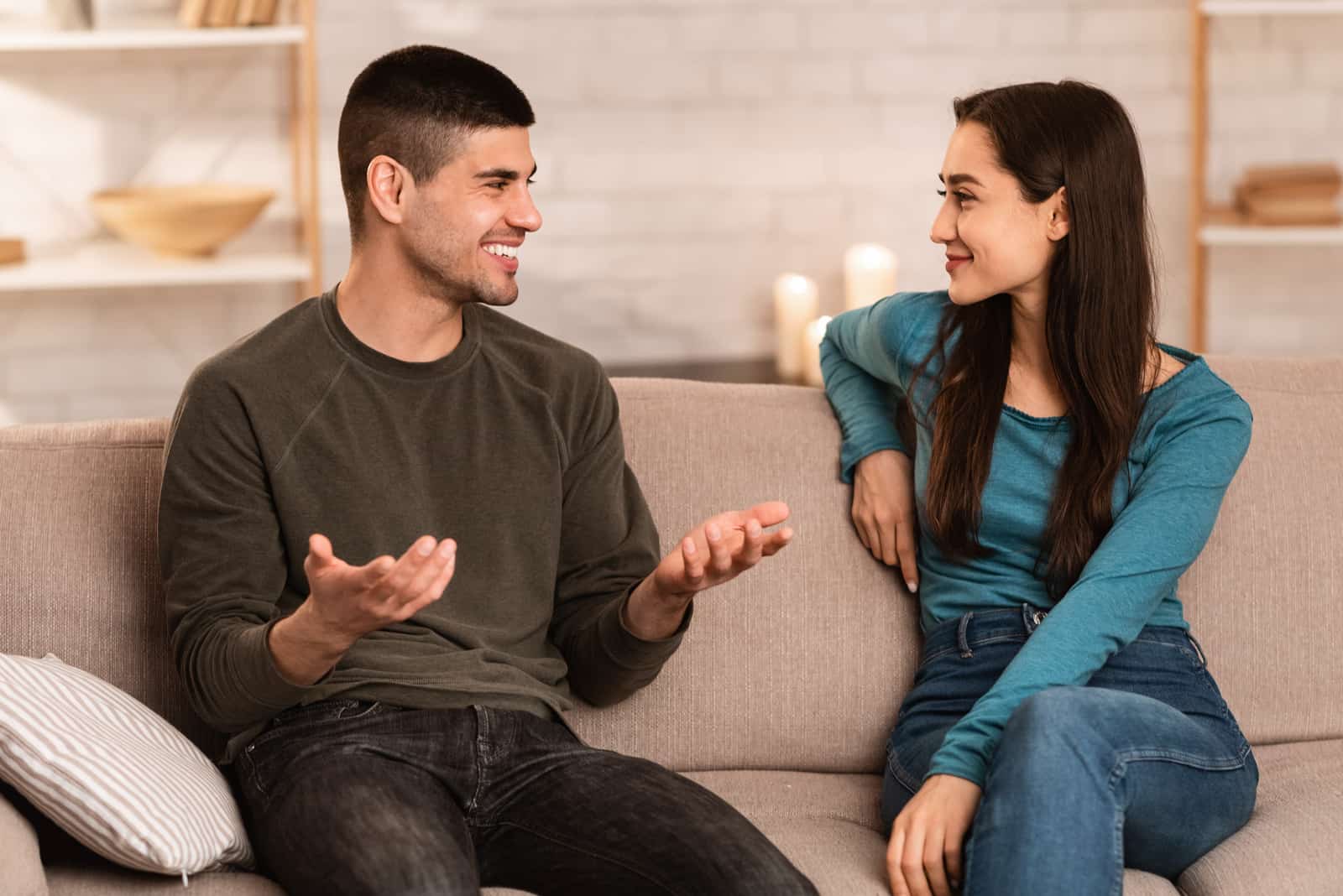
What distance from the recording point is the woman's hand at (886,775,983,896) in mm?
1569

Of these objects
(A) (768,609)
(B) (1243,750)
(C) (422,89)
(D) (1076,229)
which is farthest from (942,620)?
(C) (422,89)

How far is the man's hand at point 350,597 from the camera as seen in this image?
4.51 ft

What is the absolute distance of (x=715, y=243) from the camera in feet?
12.1

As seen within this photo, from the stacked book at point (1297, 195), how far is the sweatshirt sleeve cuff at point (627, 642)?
88.8 inches

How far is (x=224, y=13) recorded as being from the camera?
3223 mm

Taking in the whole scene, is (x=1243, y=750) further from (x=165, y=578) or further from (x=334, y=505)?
(x=165, y=578)

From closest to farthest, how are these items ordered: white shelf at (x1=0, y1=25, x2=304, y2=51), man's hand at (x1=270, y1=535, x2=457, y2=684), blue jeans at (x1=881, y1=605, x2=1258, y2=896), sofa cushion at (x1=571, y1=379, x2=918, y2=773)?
man's hand at (x1=270, y1=535, x2=457, y2=684) < blue jeans at (x1=881, y1=605, x2=1258, y2=896) < sofa cushion at (x1=571, y1=379, x2=918, y2=773) < white shelf at (x1=0, y1=25, x2=304, y2=51)

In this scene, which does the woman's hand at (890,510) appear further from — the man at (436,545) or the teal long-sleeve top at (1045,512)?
the man at (436,545)

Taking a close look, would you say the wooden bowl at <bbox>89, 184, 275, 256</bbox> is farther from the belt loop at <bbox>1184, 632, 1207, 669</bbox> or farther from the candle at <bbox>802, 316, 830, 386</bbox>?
the belt loop at <bbox>1184, 632, 1207, 669</bbox>

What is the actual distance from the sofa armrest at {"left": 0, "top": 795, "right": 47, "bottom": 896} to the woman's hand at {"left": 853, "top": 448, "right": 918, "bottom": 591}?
1.02 m

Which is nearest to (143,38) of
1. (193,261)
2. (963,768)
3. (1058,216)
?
(193,261)

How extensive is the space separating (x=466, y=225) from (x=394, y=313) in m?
0.13

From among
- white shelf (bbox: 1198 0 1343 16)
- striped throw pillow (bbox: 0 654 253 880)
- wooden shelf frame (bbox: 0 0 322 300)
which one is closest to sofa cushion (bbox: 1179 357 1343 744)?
striped throw pillow (bbox: 0 654 253 880)

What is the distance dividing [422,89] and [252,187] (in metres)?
1.71
